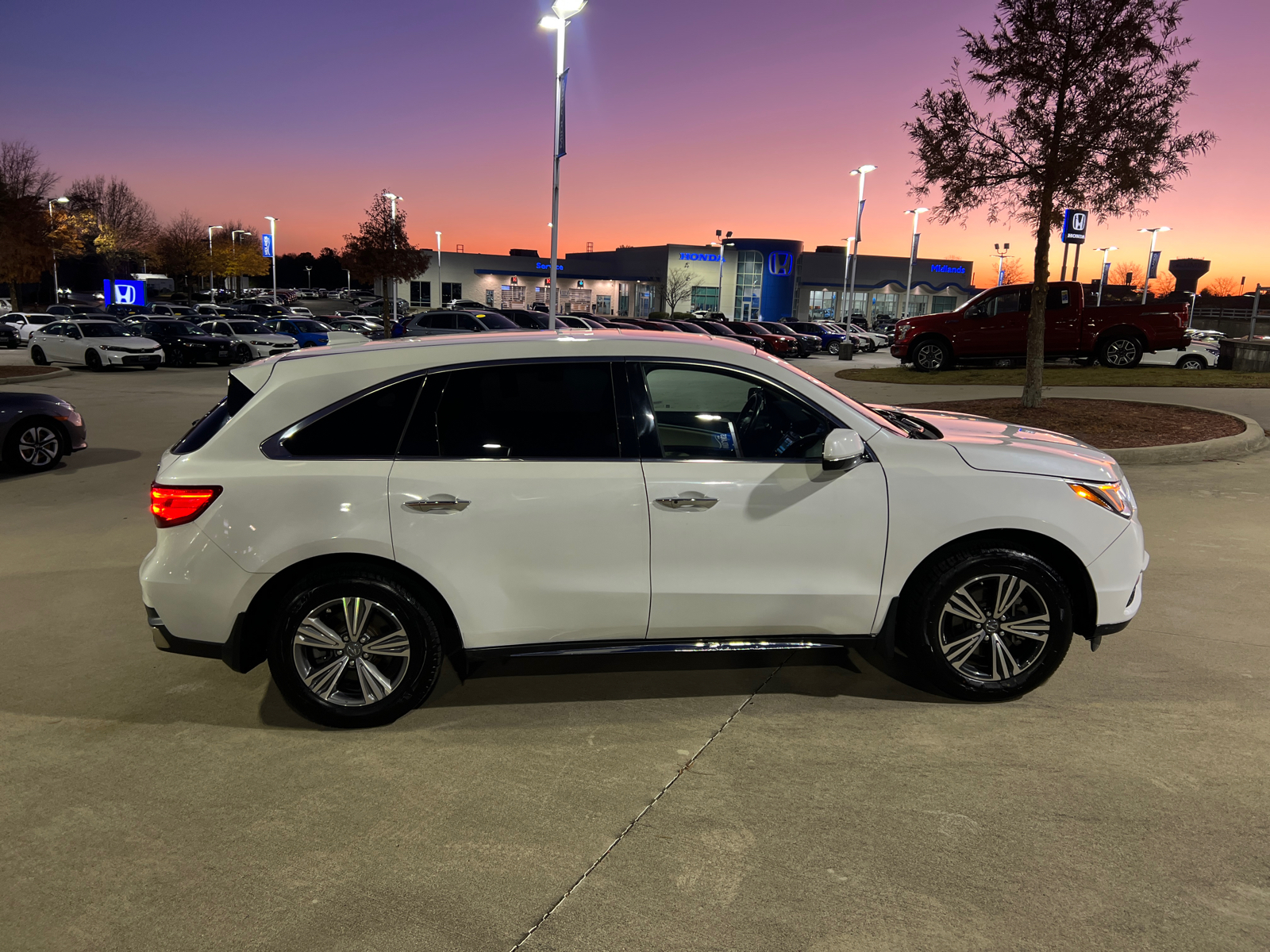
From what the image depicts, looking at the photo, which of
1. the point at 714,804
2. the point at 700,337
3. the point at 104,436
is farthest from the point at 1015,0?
the point at 104,436

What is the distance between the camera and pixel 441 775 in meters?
3.64

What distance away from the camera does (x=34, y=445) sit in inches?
391

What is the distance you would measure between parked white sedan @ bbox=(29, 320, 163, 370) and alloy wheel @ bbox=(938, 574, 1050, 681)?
27.3m

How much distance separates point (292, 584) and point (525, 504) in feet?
3.67

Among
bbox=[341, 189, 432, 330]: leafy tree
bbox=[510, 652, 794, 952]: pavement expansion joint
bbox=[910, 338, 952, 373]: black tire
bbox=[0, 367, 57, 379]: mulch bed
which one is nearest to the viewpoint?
bbox=[510, 652, 794, 952]: pavement expansion joint

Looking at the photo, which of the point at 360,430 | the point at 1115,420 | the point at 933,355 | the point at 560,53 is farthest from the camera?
the point at 933,355

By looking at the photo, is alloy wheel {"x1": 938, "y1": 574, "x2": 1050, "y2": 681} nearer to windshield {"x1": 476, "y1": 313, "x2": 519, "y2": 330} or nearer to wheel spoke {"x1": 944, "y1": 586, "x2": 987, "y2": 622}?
wheel spoke {"x1": 944, "y1": 586, "x2": 987, "y2": 622}

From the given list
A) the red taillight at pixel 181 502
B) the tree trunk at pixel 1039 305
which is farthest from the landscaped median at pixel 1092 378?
the red taillight at pixel 181 502

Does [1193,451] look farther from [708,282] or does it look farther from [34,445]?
[708,282]

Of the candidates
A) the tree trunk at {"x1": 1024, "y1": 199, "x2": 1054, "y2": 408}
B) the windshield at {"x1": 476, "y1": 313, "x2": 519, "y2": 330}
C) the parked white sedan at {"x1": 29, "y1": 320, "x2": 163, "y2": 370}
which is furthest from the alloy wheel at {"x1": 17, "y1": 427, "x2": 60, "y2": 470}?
the windshield at {"x1": 476, "y1": 313, "x2": 519, "y2": 330}

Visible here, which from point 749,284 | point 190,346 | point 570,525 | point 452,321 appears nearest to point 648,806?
point 570,525

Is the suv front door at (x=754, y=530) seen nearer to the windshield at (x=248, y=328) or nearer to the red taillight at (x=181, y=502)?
the red taillight at (x=181, y=502)

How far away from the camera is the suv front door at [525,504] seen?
3.80 m

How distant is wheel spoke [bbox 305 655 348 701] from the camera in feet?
12.9
